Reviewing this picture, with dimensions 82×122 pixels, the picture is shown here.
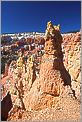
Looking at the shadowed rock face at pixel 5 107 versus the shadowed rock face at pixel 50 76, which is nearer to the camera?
the shadowed rock face at pixel 5 107

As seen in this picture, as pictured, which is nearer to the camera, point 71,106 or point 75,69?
point 71,106

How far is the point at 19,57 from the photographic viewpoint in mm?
4441

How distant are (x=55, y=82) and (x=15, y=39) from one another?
618 millimetres

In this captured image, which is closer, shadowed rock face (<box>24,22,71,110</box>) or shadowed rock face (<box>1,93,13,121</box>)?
shadowed rock face (<box>1,93,13,121</box>)

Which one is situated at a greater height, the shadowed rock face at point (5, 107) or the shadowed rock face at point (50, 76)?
the shadowed rock face at point (50, 76)

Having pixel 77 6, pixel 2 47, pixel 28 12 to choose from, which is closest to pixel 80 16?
pixel 77 6

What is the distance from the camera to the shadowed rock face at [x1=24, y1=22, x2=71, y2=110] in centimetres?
423

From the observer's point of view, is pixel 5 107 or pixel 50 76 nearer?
pixel 5 107

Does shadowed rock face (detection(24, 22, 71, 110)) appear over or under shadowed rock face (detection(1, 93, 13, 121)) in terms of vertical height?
over

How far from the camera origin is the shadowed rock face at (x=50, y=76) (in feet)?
13.9

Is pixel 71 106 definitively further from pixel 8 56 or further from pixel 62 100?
pixel 8 56

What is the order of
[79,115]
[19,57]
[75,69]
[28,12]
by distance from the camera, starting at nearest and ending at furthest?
[79,115] < [28,12] < [19,57] < [75,69]

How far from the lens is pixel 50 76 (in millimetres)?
4332

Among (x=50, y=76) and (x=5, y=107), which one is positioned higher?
(x=50, y=76)
